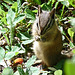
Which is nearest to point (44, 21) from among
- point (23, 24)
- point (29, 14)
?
point (29, 14)

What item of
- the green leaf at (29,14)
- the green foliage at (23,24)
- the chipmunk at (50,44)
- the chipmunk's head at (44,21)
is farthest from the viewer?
the green leaf at (29,14)

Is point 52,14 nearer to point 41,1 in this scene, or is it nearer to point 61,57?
point 61,57

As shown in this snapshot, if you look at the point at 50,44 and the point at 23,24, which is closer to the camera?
the point at 50,44

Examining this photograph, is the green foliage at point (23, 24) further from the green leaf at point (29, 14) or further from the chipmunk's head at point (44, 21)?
the chipmunk's head at point (44, 21)

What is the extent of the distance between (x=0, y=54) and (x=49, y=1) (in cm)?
153

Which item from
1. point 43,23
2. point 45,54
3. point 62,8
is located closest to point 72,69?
point 43,23

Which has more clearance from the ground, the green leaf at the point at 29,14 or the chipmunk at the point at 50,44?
the green leaf at the point at 29,14

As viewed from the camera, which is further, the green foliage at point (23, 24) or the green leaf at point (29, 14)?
the green leaf at point (29, 14)

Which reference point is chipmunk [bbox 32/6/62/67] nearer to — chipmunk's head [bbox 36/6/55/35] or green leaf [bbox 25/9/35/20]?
chipmunk's head [bbox 36/6/55/35]

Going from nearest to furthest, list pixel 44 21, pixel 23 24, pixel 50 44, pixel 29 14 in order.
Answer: pixel 44 21
pixel 50 44
pixel 29 14
pixel 23 24

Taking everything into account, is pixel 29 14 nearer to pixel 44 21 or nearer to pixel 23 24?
pixel 23 24

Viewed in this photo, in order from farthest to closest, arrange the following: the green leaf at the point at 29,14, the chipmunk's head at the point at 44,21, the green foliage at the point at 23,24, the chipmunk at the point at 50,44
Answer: the green leaf at the point at 29,14 → the green foliage at the point at 23,24 → the chipmunk at the point at 50,44 → the chipmunk's head at the point at 44,21

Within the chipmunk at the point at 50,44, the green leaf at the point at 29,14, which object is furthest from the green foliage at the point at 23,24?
the chipmunk at the point at 50,44

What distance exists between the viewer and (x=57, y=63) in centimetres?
215
